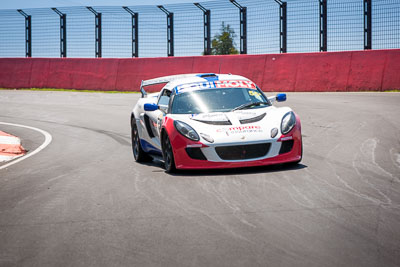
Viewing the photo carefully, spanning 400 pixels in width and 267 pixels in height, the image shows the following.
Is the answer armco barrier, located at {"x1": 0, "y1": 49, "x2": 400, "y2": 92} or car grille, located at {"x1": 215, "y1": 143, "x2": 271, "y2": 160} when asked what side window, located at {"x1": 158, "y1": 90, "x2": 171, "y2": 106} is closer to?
car grille, located at {"x1": 215, "y1": 143, "x2": 271, "y2": 160}

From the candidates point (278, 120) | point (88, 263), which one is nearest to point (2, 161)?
point (278, 120)

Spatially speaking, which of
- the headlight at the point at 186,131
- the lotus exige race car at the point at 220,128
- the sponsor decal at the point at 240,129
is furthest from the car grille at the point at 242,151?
the headlight at the point at 186,131

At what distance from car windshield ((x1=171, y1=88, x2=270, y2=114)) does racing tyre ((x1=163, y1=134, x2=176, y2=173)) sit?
501 millimetres

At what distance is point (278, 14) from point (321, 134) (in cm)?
1064

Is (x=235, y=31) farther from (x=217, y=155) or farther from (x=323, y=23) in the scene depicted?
(x=217, y=155)

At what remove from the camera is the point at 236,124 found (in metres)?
7.25

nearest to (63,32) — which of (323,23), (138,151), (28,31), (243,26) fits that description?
(28,31)

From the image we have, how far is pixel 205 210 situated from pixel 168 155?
89.7 inches

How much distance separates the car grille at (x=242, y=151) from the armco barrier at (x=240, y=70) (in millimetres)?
12910

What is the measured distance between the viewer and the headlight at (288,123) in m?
7.31

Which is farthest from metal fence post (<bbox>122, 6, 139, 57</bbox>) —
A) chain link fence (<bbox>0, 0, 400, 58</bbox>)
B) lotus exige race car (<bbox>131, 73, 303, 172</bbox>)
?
lotus exige race car (<bbox>131, 73, 303, 172</bbox>)

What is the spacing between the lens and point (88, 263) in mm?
3916

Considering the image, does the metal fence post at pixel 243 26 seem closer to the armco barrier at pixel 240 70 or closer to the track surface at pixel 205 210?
the armco barrier at pixel 240 70

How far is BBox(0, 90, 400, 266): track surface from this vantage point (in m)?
4.02
